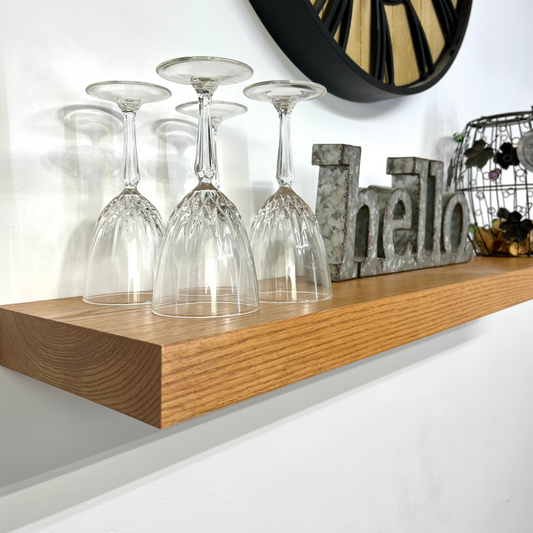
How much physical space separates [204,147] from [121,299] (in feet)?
0.52

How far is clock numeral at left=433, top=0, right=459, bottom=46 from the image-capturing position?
3.52ft

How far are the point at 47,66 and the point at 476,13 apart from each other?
1.21m

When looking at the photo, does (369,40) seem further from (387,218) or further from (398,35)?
(387,218)

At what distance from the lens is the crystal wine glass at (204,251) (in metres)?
0.41

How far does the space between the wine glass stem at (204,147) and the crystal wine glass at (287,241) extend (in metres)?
0.06

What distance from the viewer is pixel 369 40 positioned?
90 centimetres

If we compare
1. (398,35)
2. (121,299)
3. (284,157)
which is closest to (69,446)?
(121,299)

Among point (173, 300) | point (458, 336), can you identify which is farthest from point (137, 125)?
point (458, 336)

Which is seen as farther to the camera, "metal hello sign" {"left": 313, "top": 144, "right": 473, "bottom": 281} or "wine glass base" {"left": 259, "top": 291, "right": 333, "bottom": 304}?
"metal hello sign" {"left": 313, "top": 144, "right": 473, "bottom": 281}

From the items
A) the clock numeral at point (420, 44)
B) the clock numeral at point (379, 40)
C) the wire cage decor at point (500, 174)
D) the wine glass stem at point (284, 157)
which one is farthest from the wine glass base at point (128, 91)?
the wire cage decor at point (500, 174)

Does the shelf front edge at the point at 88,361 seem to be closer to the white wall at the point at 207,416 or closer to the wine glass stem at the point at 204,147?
the white wall at the point at 207,416

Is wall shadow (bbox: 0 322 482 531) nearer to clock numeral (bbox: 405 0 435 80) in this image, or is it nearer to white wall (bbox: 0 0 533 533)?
white wall (bbox: 0 0 533 533)

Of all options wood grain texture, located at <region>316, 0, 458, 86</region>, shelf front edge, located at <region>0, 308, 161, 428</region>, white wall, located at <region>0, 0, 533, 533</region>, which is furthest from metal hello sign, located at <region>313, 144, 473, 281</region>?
shelf front edge, located at <region>0, 308, 161, 428</region>

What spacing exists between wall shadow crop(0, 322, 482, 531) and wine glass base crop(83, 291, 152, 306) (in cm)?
10
